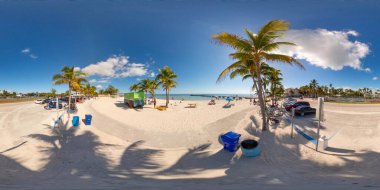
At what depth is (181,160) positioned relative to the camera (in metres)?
9.16

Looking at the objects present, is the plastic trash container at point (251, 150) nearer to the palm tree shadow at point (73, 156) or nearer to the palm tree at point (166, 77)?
the palm tree shadow at point (73, 156)

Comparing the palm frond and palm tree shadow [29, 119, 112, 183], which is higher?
the palm frond

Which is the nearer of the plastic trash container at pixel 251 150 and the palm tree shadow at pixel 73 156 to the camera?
the palm tree shadow at pixel 73 156

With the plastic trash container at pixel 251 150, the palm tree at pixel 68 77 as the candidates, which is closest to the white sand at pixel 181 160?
the plastic trash container at pixel 251 150

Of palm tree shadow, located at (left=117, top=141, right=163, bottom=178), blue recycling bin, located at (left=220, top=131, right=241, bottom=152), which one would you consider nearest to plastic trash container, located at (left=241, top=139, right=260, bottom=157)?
blue recycling bin, located at (left=220, top=131, right=241, bottom=152)

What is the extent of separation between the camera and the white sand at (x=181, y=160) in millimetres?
5613

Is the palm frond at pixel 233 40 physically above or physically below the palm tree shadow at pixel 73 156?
above

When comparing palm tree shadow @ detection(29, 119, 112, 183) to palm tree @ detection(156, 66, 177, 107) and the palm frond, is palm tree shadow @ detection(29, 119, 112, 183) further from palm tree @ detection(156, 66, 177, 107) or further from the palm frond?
palm tree @ detection(156, 66, 177, 107)

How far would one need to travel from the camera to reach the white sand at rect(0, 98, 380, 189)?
5613 millimetres

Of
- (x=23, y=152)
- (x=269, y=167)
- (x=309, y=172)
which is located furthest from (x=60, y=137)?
(x=309, y=172)

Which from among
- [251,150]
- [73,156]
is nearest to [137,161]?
[73,156]

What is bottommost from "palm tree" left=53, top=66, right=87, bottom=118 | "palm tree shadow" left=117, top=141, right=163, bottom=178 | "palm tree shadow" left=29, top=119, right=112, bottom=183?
"palm tree shadow" left=117, top=141, right=163, bottom=178

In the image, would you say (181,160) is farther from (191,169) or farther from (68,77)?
(68,77)

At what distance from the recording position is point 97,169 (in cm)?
787
